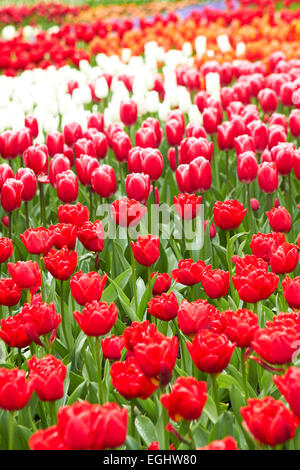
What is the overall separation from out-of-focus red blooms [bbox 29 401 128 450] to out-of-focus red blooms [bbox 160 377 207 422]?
0.15 m

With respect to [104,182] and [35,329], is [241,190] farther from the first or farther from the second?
[35,329]

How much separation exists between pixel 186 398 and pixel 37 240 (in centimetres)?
135

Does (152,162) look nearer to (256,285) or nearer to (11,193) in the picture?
(11,193)

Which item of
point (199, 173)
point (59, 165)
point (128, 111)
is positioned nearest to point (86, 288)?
point (199, 173)

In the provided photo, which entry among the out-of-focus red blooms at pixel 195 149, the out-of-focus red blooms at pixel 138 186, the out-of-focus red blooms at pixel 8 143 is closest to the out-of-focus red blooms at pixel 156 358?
the out-of-focus red blooms at pixel 138 186

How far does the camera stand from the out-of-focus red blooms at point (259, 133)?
412 centimetres

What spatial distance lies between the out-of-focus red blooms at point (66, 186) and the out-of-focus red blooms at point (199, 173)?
62cm

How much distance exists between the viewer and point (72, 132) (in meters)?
4.65

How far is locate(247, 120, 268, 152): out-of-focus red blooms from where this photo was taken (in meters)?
4.12

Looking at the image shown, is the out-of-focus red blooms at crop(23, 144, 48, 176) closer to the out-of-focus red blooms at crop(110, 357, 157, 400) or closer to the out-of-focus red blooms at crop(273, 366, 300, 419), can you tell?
the out-of-focus red blooms at crop(110, 357, 157, 400)

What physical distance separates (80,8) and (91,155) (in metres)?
18.5

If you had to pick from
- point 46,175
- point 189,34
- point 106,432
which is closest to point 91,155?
point 46,175

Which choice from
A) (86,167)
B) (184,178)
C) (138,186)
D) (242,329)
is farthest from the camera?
(86,167)

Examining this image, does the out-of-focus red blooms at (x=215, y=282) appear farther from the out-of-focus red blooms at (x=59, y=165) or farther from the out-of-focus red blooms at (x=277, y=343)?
the out-of-focus red blooms at (x=59, y=165)
